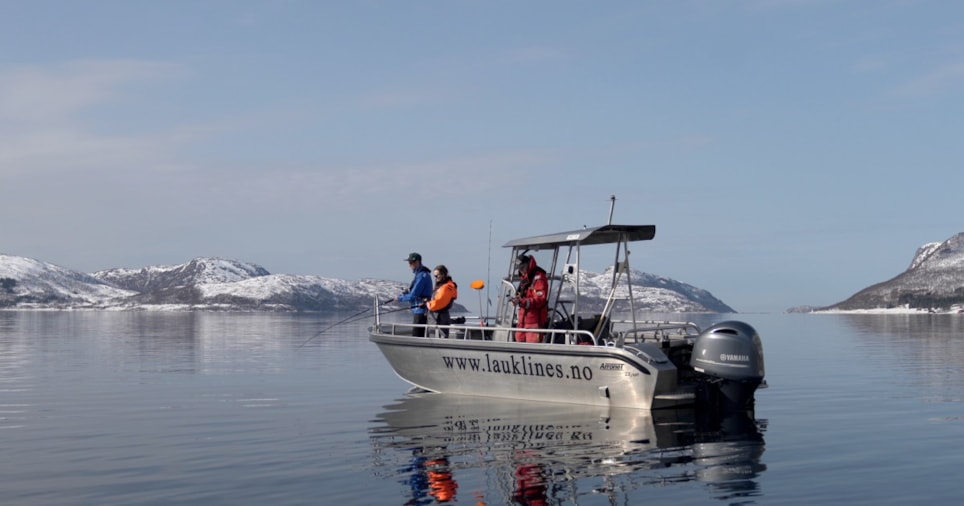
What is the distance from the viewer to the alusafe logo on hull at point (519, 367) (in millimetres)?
18375

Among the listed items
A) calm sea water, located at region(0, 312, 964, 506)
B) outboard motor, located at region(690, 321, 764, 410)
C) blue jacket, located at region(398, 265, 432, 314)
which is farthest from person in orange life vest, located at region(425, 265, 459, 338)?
outboard motor, located at region(690, 321, 764, 410)

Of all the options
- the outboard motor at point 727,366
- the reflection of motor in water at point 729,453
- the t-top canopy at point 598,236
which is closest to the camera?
the reflection of motor in water at point 729,453

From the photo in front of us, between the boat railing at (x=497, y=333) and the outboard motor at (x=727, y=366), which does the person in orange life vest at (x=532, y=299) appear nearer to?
the boat railing at (x=497, y=333)

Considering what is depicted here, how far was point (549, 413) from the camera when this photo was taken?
17953 mm

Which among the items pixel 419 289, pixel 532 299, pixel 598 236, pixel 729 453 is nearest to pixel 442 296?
pixel 419 289

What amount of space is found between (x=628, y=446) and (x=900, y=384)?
1367 centimetres

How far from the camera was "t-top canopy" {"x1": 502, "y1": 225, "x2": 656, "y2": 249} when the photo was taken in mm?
19047

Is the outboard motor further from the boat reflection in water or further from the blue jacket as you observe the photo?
the blue jacket

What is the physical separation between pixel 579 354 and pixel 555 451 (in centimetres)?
419

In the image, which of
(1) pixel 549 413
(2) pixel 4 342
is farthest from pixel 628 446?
(2) pixel 4 342

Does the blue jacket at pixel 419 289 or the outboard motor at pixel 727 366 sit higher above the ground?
the blue jacket at pixel 419 289

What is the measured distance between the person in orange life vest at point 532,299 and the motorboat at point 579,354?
230 mm

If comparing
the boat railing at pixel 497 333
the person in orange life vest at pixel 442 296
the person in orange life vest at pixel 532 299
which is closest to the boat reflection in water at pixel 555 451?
the boat railing at pixel 497 333

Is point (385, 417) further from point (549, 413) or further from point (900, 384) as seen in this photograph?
point (900, 384)
